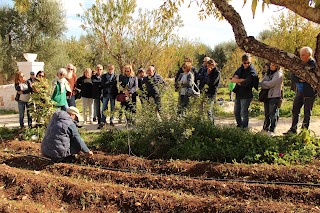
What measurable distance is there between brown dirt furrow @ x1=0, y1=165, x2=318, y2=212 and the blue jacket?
549mm

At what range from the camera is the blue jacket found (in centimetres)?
533

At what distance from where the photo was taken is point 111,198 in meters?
4.22

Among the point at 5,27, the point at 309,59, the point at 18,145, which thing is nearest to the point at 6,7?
the point at 5,27

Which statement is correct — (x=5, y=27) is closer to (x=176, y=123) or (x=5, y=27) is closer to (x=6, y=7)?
(x=6, y=7)

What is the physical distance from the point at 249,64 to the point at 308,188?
3.32m

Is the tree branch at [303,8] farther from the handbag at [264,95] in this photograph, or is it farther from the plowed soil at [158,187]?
the handbag at [264,95]

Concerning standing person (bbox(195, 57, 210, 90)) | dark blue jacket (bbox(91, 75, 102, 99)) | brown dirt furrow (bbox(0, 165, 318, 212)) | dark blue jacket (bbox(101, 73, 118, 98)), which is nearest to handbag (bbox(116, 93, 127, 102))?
dark blue jacket (bbox(101, 73, 118, 98))

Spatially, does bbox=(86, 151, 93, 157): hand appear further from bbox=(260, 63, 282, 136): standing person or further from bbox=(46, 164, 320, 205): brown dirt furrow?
bbox=(260, 63, 282, 136): standing person

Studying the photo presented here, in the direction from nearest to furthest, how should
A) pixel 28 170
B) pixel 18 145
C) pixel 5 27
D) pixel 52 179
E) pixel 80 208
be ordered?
1. pixel 80 208
2. pixel 52 179
3. pixel 28 170
4. pixel 18 145
5. pixel 5 27

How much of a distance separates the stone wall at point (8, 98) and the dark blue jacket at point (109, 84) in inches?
280

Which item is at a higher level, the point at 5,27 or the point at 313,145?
the point at 5,27

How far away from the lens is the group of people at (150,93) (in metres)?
5.45

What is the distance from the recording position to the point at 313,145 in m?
5.72

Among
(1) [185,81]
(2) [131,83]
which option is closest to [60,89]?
(2) [131,83]
